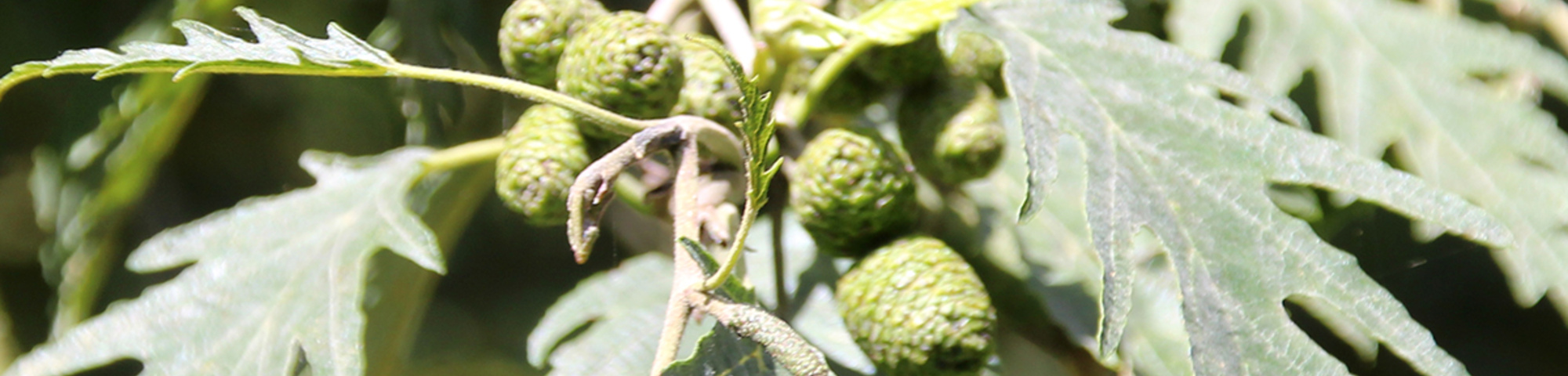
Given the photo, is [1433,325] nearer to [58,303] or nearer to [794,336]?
[794,336]

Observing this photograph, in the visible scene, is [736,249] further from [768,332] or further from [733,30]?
[733,30]

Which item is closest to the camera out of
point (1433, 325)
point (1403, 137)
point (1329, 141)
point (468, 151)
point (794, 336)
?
point (794, 336)

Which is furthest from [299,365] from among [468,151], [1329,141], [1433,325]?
[1433,325]

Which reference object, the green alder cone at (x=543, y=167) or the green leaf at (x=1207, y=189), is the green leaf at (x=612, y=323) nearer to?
the green alder cone at (x=543, y=167)

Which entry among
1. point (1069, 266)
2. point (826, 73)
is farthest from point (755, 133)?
point (1069, 266)

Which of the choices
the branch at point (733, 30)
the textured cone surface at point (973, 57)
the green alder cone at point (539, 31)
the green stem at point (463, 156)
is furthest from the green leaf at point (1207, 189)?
the green stem at point (463, 156)

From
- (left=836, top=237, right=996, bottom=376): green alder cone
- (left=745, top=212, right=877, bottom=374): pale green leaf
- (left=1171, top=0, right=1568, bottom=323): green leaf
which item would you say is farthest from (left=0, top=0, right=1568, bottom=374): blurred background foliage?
(left=836, top=237, right=996, bottom=376): green alder cone

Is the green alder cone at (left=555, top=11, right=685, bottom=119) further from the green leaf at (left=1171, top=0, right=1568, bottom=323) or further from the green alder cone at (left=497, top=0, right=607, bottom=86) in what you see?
the green leaf at (left=1171, top=0, right=1568, bottom=323)
